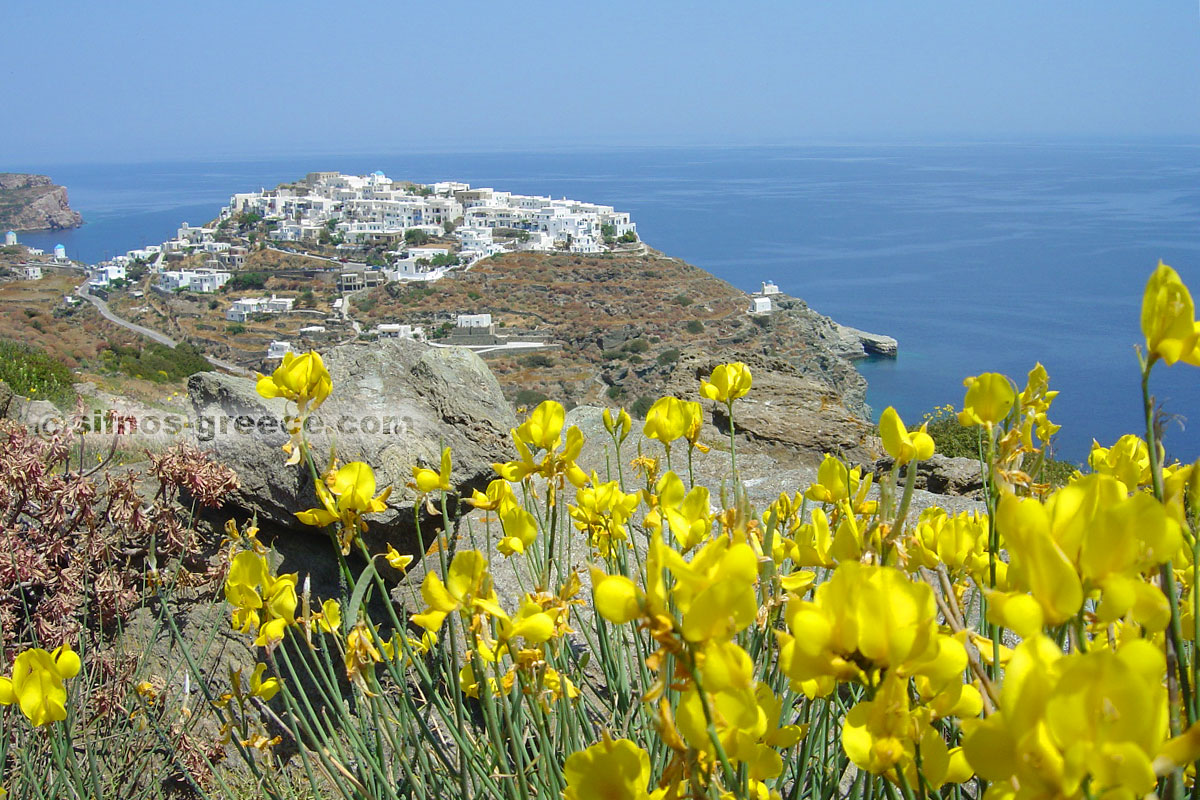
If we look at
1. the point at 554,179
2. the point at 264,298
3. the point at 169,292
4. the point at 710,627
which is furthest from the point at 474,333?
the point at 554,179

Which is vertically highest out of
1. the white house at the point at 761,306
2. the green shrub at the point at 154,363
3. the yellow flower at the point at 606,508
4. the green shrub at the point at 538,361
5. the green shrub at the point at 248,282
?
the yellow flower at the point at 606,508

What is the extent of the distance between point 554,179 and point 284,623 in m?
141

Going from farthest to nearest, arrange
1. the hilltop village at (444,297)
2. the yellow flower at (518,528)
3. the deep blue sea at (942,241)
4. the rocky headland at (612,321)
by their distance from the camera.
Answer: the hilltop village at (444,297) < the rocky headland at (612,321) < the deep blue sea at (942,241) < the yellow flower at (518,528)

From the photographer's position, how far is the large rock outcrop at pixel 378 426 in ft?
10.0

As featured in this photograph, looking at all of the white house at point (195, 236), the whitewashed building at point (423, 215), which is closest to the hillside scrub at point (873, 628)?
the whitewashed building at point (423, 215)

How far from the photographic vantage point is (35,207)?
97.8 metres

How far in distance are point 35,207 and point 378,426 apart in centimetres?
11635

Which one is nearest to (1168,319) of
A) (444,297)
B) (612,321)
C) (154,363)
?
(154,363)

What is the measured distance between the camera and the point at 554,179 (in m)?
137

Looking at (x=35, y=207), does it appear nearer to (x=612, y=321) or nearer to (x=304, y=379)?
(x=612, y=321)

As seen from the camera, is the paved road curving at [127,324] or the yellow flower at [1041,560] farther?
the paved road curving at [127,324]

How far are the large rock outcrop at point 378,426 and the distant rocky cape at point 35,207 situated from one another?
111 metres

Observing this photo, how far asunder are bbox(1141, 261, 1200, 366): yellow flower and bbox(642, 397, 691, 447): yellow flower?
937mm

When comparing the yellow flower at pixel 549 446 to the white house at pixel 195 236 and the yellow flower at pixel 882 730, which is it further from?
the white house at pixel 195 236
